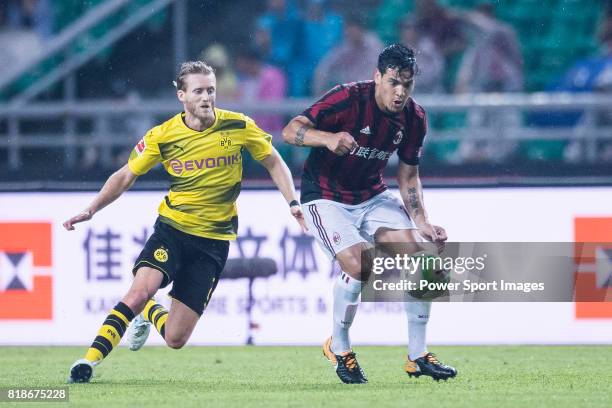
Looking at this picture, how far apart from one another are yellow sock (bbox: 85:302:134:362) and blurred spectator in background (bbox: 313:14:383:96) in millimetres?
6129

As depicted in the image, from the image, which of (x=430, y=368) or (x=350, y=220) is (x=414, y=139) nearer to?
(x=350, y=220)

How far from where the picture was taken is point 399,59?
7.77 metres

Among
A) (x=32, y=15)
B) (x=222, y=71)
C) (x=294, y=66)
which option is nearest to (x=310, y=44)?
(x=294, y=66)

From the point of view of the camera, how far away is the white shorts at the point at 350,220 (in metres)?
8.08

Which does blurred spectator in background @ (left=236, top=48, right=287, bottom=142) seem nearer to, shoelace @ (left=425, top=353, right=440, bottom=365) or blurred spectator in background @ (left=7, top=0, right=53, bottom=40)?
blurred spectator in background @ (left=7, top=0, right=53, bottom=40)

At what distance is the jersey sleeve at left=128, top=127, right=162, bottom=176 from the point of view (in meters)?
8.26

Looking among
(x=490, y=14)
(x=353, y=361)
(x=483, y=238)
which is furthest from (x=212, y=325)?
(x=490, y=14)

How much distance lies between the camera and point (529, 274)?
10773 millimetres

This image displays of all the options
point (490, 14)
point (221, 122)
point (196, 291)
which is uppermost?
point (490, 14)

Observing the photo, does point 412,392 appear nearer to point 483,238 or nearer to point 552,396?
point 552,396

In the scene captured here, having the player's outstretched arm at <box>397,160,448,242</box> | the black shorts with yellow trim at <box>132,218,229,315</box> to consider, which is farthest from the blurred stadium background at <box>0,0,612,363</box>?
the player's outstretched arm at <box>397,160,448,242</box>

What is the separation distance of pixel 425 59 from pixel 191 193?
239 inches

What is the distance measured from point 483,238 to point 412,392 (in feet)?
11.9

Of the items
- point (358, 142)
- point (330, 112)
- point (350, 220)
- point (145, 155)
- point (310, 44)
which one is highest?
point (310, 44)
